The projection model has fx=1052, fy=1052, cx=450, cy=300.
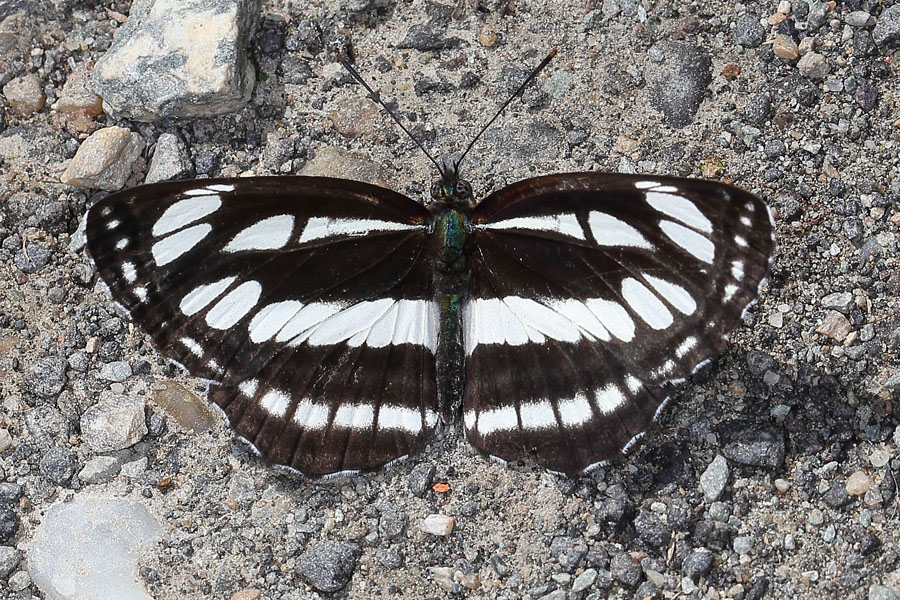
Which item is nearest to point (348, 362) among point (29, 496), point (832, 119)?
point (29, 496)

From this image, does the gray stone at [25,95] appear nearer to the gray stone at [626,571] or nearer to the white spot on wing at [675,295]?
the white spot on wing at [675,295]

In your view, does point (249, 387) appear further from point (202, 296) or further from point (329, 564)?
point (329, 564)

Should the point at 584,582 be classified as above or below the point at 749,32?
below

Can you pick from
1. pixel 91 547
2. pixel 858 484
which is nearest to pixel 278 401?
pixel 91 547

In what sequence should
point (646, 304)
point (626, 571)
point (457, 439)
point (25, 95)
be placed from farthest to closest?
point (25, 95)
point (457, 439)
point (626, 571)
point (646, 304)

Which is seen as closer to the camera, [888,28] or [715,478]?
[715,478]

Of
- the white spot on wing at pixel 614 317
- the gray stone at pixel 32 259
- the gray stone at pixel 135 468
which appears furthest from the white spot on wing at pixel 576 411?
the gray stone at pixel 32 259
